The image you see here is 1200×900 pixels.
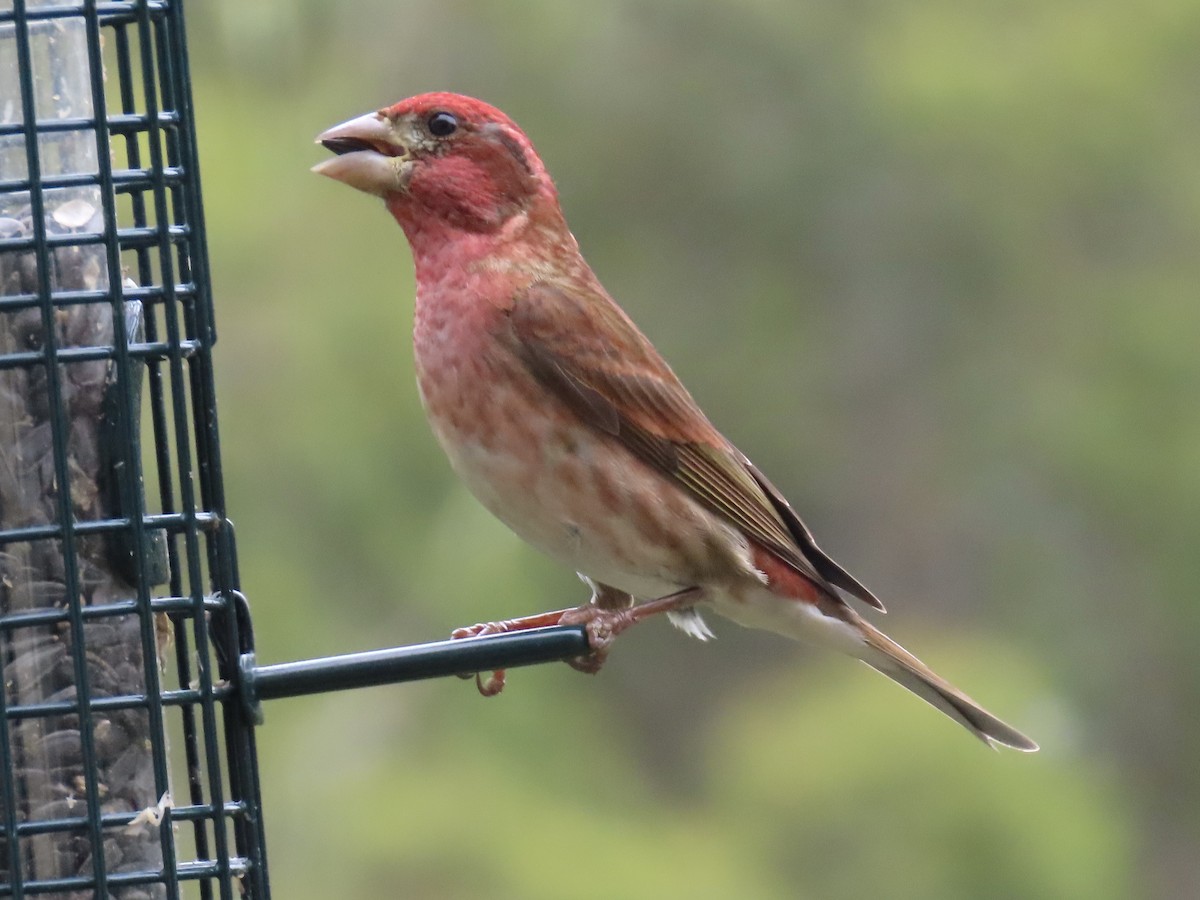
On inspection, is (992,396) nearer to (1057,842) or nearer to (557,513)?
(1057,842)

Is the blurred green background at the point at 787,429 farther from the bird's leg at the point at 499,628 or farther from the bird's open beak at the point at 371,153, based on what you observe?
the bird's leg at the point at 499,628

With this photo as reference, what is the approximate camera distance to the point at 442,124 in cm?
566

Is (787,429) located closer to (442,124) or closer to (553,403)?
(553,403)

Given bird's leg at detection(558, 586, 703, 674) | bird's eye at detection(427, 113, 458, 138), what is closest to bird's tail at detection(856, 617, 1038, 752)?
bird's leg at detection(558, 586, 703, 674)

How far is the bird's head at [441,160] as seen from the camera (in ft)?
18.2

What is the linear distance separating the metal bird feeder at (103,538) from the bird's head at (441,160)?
1129 mm

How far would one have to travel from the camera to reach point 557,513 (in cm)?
548

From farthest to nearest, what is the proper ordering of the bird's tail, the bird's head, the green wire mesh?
the bird's tail < the bird's head < the green wire mesh

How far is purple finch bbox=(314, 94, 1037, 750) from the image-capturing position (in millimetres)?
5473

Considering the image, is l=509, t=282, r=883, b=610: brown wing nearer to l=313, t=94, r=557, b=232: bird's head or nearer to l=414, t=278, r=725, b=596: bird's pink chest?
l=414, t=278, r=725, b=596: bird's pink chest

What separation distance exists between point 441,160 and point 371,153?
0.76ft

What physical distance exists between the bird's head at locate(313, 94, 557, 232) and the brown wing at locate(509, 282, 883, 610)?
1.03 feet

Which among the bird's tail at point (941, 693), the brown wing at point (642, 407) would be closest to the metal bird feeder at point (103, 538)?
the brown wing at point (642, 407)

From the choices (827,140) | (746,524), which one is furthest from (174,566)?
(827,140)
